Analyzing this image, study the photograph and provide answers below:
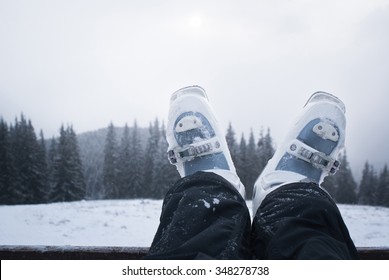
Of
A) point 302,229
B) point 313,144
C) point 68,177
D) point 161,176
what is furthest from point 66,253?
point 161,176

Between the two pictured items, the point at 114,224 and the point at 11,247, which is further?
the point at 114,224

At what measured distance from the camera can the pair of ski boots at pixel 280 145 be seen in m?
2.28

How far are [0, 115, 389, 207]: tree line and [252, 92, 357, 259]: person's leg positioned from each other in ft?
79.4

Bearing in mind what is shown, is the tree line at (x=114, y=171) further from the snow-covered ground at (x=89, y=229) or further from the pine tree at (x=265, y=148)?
the snow-covered ground at (x=89, y=229)

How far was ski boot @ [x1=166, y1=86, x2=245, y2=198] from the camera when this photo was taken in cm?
228

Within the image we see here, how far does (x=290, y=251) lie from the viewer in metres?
1.25

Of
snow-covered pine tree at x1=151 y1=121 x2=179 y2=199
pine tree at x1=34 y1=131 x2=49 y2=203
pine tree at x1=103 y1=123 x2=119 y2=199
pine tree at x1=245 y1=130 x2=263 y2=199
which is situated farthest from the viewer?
pine tree at x1=103 y1=123 x2=119 y2=199

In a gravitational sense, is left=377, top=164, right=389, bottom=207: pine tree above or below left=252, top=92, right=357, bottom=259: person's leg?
below

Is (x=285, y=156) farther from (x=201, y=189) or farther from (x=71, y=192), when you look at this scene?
(x=71, y=192)

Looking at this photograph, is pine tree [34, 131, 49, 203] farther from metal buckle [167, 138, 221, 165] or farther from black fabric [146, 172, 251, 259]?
black fabric [146, 172, 251, 259]

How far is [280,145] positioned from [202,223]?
1418 mm

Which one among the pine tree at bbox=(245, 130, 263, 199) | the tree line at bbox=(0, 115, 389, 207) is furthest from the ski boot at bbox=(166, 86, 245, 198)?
the pine tree at bbox=(245, 130, 263, 199)

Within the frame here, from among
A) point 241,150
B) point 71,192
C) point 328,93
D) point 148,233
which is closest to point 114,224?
point 148,233
